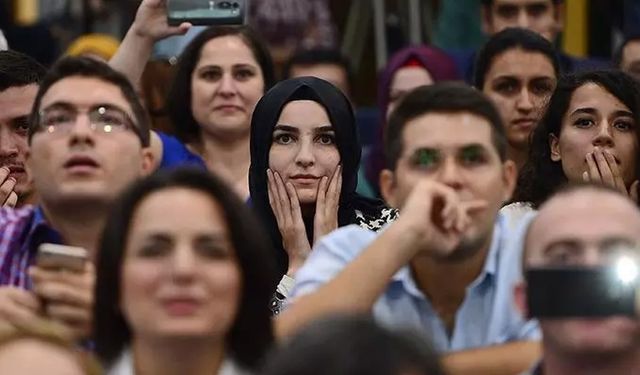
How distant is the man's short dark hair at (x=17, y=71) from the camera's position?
8.10m

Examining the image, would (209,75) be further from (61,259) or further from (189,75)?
(61,259)

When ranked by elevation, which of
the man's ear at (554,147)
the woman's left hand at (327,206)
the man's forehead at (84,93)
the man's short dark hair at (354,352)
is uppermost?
the man's short dark hair at (354,352)

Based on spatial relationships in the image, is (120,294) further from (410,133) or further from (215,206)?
(410,133)

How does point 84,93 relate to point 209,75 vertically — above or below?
above

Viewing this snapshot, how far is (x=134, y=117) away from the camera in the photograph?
6.73 m

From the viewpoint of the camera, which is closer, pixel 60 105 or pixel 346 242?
pixel 346 242

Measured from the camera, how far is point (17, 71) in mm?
8156

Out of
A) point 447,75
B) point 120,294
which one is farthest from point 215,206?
point 447,75

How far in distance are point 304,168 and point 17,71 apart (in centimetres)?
118

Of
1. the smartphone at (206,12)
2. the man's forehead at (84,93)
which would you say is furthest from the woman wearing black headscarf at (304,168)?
the man's forehead at (84,93)

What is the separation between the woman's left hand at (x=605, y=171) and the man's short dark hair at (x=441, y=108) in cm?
124

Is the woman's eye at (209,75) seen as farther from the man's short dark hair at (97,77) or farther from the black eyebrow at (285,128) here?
the man's short dark hair at (97,77)

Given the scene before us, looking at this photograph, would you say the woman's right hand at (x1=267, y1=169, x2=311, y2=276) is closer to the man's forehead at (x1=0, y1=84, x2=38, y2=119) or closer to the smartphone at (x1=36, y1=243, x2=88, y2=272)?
the man's forehead at (x1=0, y1=84, x2=38, y2=119)

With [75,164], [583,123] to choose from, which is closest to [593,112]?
[583,123]
